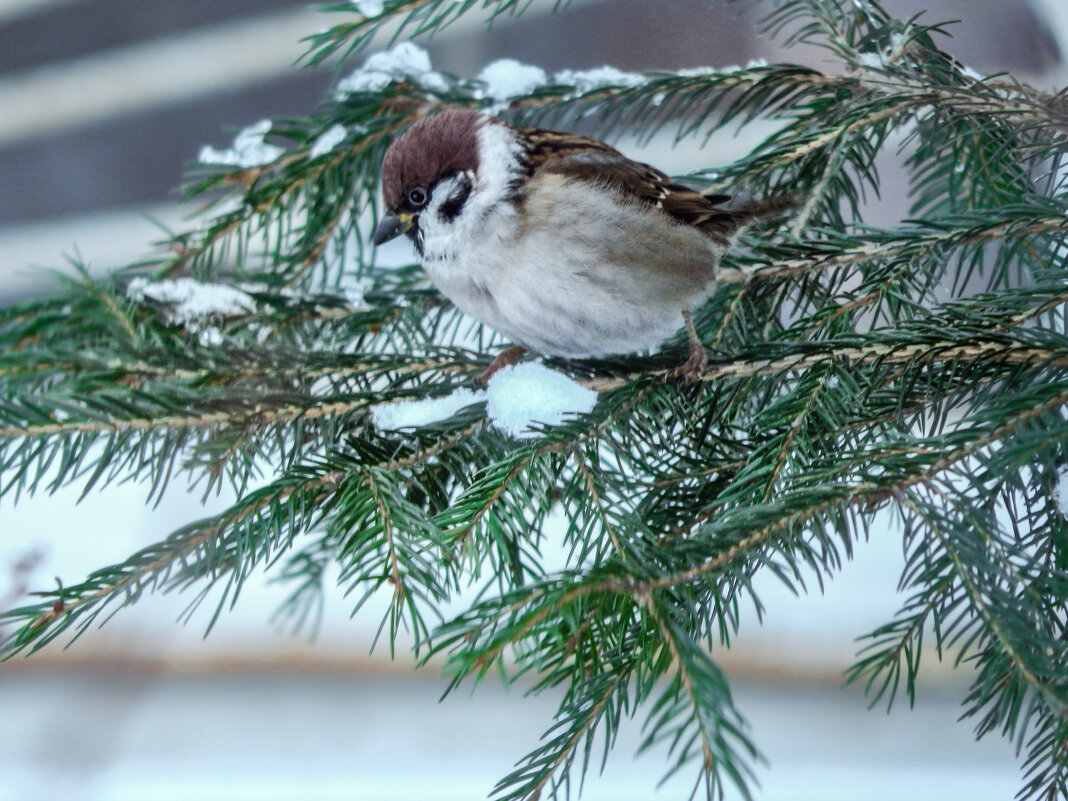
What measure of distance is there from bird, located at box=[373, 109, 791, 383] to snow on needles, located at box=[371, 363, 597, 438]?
135 mm

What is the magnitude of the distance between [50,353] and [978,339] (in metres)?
0.74

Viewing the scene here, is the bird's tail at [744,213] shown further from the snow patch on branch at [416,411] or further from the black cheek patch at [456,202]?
the snow patch on branch at [416,411]

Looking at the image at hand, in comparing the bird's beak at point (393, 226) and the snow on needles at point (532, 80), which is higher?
the snow on needles at point (532, 80)

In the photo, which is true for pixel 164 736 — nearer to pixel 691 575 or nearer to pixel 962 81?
pixel 691 575

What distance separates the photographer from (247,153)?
1.02 metres

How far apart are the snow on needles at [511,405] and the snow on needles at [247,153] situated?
411 mm

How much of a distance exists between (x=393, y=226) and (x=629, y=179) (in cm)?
29

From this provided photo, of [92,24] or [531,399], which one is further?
[92,24]

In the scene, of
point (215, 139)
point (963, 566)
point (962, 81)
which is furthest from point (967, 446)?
point (215, 139)

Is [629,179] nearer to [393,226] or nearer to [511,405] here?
[393,226]

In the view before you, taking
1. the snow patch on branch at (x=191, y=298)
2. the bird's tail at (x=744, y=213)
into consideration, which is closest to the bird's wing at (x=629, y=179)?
the bird's tail at (x=744, y=213)

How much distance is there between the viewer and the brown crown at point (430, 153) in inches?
38.8

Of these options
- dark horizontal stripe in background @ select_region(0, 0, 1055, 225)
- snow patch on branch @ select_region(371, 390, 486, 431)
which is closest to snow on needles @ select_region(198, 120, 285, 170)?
snow patch on branch @ select_region(371, 390, 486, 431)

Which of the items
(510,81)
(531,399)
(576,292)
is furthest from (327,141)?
(531,399)
